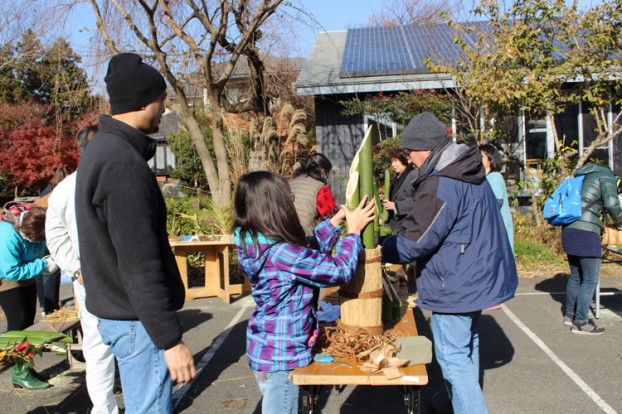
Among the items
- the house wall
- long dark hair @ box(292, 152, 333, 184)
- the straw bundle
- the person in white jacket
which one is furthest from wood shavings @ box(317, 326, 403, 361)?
the house wall

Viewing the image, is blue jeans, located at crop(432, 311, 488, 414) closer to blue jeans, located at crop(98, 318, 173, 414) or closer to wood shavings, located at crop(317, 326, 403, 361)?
wood shavings, located at crop(317, 326, 403, 361)

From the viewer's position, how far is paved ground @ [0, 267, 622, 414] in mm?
4137

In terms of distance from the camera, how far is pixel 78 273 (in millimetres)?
3727

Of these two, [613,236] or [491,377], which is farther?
[613,236]

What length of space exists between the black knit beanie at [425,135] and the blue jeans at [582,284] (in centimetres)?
306

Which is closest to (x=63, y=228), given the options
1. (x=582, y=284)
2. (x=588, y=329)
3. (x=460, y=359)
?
(x=460, y=359)

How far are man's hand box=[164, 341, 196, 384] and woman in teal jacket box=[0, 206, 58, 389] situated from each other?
3.01m

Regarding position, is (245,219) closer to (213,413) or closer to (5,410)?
(213,413)

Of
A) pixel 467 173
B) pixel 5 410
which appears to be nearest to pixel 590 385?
pixel 467 173

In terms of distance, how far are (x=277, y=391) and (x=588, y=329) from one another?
4137mm

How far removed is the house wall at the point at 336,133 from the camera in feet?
39.4

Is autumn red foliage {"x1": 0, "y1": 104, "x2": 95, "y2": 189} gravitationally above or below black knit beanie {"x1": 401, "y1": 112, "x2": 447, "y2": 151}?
above

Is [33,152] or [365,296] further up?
[33,152]

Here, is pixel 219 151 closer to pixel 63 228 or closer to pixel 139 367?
pixel 63 228
